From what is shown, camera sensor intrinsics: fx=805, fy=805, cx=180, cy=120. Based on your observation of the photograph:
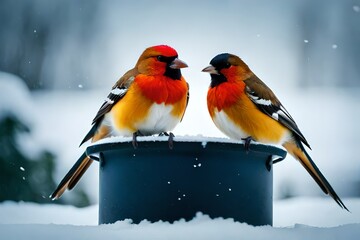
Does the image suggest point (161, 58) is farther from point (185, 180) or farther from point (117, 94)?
point (185, 180)

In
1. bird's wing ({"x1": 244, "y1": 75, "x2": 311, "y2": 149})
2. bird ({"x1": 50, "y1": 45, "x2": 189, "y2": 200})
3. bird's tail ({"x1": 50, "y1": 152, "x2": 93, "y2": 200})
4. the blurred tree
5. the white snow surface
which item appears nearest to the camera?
the white snow surface

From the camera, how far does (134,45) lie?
28.5ft

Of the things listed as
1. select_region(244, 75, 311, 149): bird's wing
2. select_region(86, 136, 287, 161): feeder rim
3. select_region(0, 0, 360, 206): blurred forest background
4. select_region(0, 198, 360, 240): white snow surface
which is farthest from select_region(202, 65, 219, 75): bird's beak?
select_region(0, 0, 360, 206): blurred forest background

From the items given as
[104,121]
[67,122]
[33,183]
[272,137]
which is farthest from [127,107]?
[67,122]

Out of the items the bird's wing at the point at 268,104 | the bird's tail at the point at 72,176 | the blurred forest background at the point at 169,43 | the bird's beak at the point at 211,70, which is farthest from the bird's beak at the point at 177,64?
the blurred forest background at the point at 169,43

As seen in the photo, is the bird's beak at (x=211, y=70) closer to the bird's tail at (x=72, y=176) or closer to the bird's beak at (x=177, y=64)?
the bird's beak at (x=177, y=64)

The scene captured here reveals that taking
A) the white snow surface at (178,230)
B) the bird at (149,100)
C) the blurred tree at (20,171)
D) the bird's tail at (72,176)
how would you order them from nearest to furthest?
1. the white snow surface at (178,230)
2. the bird's tail at (72,176)
3. the bird at (149,100)
4. the blurred tree at (20,171)

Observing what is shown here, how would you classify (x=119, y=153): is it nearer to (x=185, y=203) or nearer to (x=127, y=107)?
(x=185, y=203)

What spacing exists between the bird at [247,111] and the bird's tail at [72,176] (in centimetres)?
75

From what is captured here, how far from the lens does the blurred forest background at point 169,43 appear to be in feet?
24.3

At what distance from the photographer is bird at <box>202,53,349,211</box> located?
414cm

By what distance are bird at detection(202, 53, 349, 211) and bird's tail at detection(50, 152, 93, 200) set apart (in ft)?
2.45

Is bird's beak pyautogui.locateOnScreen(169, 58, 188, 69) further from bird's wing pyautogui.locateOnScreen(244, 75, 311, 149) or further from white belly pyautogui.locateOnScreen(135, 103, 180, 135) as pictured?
bird's wing pyautogui.locateOnScreen(244, 75, 311, 149)

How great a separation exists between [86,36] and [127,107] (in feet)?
13.4
